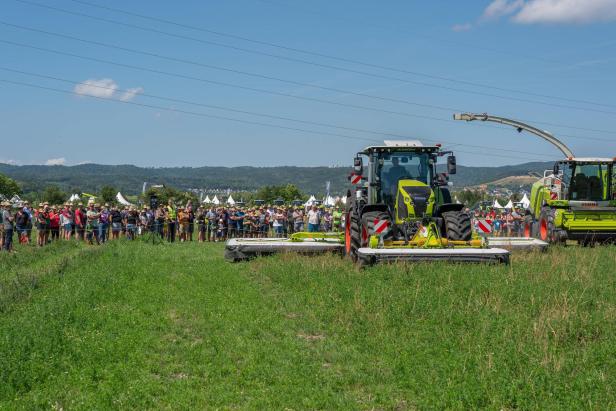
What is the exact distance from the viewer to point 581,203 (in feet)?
73.9

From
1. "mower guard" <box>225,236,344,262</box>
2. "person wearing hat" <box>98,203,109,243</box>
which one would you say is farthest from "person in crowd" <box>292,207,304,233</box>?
"mower guard" <box>225,236,344,262</box>

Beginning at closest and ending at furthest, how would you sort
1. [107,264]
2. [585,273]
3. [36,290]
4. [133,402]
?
[133,402] → [585,273] → [36,290] → [107,264]

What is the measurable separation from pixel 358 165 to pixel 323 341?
8.45 meters

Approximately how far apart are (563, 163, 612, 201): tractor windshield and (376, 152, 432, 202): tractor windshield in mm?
8359

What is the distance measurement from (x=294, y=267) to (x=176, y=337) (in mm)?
6141

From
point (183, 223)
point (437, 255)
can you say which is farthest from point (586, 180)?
point (183, 223)

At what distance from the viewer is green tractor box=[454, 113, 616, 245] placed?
882 inches

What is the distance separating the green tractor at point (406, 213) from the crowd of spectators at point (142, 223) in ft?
25.1

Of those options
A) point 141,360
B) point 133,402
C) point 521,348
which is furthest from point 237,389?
point 521,348

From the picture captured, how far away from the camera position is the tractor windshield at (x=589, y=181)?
75.3 ft

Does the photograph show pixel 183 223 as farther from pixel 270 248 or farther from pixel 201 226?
pixel 270 248

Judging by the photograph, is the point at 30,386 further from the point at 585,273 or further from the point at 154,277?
the point at 585,273

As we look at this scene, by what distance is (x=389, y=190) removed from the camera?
55.5 ft

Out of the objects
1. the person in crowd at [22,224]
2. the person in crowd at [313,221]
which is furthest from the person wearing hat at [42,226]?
the person in crowd at [313,221]
